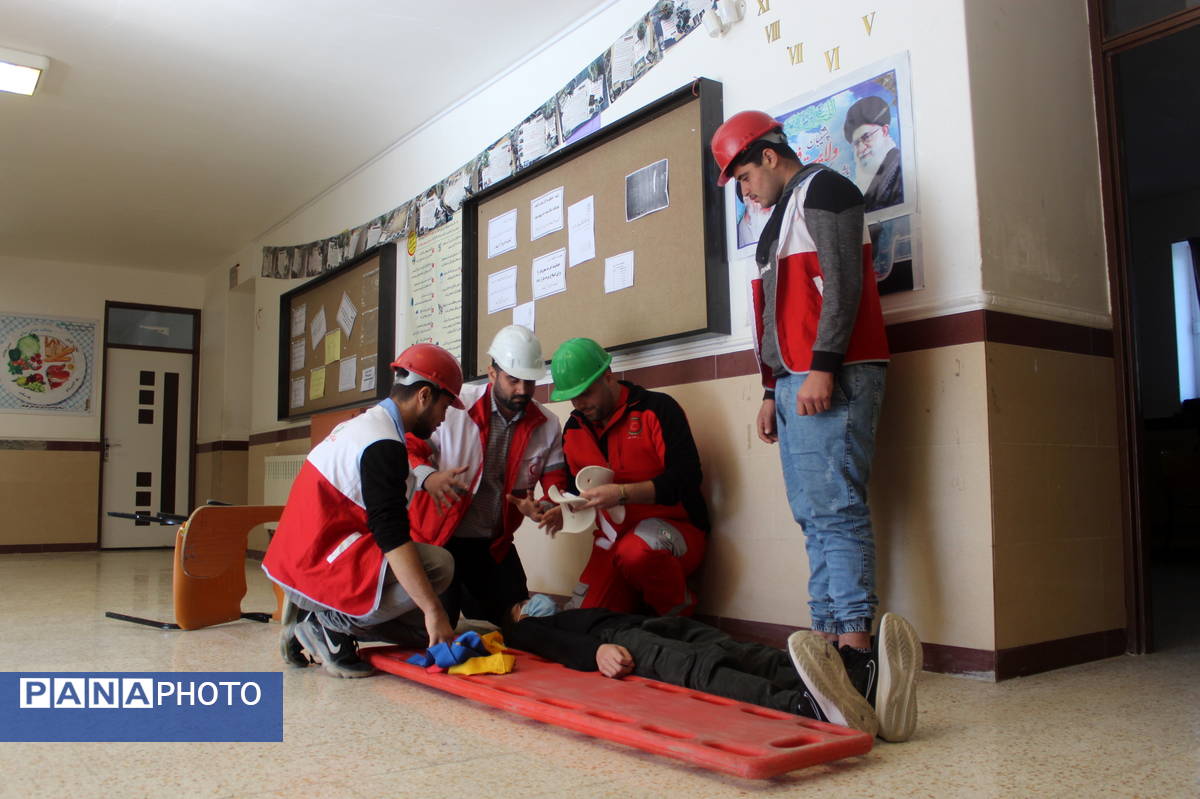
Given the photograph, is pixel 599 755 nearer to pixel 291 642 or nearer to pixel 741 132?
pixel 291 642

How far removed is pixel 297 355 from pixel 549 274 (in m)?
3.27

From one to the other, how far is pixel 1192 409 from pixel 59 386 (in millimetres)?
9360

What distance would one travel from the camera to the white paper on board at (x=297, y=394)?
6.54 m

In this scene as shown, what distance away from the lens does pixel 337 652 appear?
2.46 metres

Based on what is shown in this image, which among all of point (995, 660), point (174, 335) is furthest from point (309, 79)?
point (174, 335)

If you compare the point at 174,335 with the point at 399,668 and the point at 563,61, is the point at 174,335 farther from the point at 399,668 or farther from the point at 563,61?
the point at 399,668

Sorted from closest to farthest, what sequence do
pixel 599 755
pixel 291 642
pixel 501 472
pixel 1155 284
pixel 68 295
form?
pixel 599 755 → pixel 291 642 → pixel 501 472 → pixel 1155 284 → pixel 68 295

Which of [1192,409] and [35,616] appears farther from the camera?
[1192,409]

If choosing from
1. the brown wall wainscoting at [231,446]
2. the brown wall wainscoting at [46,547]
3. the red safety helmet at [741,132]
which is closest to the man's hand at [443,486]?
the red safety helmet at [741,132]

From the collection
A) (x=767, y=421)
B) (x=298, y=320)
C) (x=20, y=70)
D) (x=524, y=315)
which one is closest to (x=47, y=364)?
(x=298, y=320)

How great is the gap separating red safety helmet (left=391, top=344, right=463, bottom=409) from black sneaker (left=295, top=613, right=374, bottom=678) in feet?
2.33

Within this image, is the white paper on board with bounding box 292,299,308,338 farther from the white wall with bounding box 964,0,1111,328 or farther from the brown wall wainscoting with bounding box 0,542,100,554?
the white wall with bounding box 964,0,1111,328

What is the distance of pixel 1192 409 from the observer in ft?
20.9

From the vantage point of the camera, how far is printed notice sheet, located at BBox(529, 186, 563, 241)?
404cm
